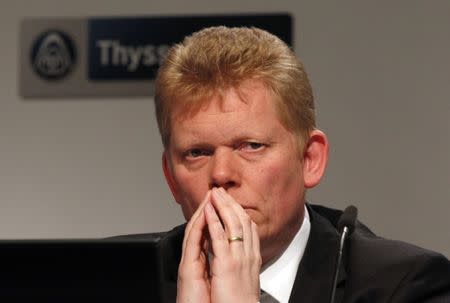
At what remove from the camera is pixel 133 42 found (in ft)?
11.4

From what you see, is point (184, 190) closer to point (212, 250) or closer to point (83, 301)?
point (212, 250)

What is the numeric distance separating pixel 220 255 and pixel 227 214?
3.1 inches

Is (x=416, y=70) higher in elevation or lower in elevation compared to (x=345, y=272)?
higher

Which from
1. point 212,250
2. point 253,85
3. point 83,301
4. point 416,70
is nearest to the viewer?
point 83,301

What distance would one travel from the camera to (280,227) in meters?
1.79

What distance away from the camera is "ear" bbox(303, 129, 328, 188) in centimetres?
187

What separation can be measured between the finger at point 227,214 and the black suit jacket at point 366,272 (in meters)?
0.22

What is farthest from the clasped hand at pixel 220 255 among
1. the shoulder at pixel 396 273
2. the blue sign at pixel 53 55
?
the blue sign at pixel 53 55

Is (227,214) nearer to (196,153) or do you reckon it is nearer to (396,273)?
(196,153)

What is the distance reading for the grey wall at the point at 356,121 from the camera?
10.9 ft

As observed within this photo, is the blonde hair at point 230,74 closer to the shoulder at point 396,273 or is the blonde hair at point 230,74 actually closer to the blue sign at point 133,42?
the shoulder at point 396,273

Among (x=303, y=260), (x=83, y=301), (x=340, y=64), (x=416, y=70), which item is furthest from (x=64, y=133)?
(x=83, y=301)

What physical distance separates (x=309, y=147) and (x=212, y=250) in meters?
0.37

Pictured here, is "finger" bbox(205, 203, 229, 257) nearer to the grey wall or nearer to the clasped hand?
the clasped hand
